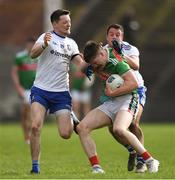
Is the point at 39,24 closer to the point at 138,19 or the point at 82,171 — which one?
the point at 138,19

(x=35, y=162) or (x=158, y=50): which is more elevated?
(x=35, y=162)

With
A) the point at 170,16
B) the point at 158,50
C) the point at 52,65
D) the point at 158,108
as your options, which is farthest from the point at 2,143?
the point at 170,16

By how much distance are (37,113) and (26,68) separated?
8.06 meters

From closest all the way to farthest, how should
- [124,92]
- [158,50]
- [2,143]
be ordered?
[124,92] < [2,143] < [158,50]

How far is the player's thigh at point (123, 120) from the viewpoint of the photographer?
42.0ft

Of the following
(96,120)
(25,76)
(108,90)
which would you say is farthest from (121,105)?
(25,76)

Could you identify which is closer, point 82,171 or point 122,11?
point 82,171

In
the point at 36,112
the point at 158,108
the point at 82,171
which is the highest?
the point at 36,112

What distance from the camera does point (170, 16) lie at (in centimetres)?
3759

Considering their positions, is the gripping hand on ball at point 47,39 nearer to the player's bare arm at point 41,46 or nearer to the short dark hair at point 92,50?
the player's bare arm at point 41,46

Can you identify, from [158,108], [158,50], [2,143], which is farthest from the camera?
[158,50]

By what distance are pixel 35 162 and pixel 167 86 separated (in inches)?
848

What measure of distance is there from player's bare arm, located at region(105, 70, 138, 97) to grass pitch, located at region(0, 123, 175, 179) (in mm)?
1139

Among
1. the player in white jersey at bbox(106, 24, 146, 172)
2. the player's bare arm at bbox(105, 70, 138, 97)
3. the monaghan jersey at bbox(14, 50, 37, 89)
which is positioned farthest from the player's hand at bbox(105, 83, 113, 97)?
the monaghan jersey at bbox(14, 50, 37, 89)
